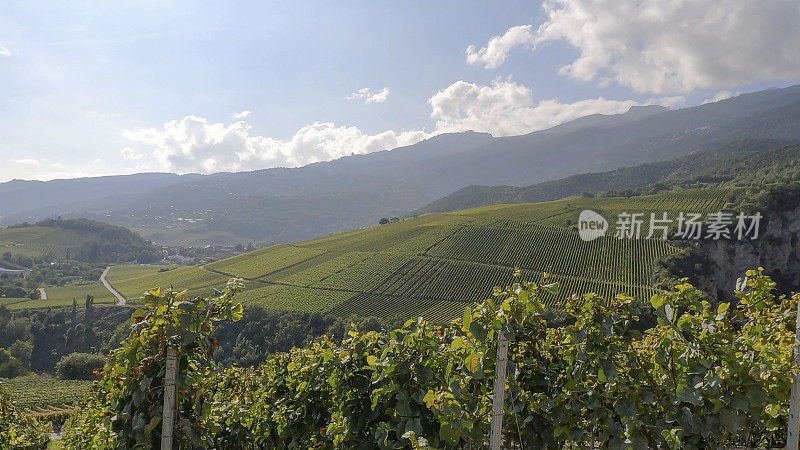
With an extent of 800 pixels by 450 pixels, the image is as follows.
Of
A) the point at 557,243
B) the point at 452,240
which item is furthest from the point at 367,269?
the point at 557,243

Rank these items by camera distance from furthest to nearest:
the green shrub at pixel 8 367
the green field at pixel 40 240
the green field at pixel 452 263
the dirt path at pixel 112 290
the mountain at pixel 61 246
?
1. the mountain at pixel 61 246
2. the green field at pixel 40 240
3. the dirt path at pixel 112 290
4. the green field at pixel 452 263
5. the green shrub at pixel 8 367

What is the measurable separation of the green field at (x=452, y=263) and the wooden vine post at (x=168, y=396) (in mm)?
59374

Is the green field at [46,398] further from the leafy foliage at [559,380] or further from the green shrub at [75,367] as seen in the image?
the leafy foliage at [559,380]

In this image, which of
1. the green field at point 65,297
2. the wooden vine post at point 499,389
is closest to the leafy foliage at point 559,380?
the wooden vine post at point 499,389

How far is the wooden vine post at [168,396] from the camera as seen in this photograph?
3.36 meters

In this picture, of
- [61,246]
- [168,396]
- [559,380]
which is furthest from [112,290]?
[559,380]

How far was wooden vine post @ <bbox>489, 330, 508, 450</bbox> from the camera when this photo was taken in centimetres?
326

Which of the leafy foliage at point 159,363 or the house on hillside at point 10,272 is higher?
the leafy foliage at point 159,363

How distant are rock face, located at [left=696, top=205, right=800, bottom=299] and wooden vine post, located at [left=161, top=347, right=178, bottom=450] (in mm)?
89922

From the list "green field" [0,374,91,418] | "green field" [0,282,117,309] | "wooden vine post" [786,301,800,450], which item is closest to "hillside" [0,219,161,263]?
"green field" [0,282,117,309]

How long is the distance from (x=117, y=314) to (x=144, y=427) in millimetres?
102914

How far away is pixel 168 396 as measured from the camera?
338 centimetres

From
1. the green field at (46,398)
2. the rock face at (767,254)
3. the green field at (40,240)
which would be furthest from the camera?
the green field at (40,240)

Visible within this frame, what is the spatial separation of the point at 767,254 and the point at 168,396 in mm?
106034
